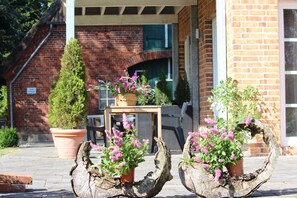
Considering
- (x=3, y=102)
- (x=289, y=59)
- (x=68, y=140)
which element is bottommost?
(x=68, y=140)

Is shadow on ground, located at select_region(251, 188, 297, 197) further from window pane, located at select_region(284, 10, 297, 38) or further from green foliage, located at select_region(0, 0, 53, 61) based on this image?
green foliage, located at select_region(0, 0, 53, 61)

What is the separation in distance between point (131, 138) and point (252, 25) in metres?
3.92

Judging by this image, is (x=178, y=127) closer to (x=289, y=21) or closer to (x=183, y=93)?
(x=183, y=93)

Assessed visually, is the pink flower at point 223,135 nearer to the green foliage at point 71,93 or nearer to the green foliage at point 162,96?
the green foliage at point 71,93

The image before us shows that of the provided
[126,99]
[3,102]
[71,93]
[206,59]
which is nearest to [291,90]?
[206,59]

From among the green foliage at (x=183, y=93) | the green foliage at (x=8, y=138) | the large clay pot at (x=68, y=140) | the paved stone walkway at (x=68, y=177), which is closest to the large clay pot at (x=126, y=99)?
the large clay pot at (x=68, y=140)

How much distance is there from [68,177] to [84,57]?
42.7 ft

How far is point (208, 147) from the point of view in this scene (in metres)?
4.38

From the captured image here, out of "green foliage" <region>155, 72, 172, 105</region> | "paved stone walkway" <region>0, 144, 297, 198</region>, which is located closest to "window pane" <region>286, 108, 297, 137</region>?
"paved stone walkway" <region>0, 144, 297, 198</region>

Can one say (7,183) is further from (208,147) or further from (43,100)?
(43,100)

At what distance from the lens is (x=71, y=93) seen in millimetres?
8289

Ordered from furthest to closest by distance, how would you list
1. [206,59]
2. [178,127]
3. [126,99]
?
[206,59] < [178,127] < [126,99]

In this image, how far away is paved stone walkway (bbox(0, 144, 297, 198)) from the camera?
4738 mm

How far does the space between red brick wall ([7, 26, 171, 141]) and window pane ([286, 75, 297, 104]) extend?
11.0m
